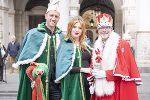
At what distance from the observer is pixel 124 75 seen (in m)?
5.37

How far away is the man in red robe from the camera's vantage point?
5430 millimetres

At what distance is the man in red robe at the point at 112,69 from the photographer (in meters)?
5.43

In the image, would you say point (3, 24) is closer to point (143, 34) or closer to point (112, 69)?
point (143, 34)

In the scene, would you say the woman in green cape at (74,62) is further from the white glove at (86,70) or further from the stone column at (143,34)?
the stone column at (143,34)

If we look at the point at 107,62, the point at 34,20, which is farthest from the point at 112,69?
the point at 34,20

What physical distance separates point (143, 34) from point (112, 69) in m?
15.1

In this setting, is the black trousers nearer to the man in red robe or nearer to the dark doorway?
the man in red robe

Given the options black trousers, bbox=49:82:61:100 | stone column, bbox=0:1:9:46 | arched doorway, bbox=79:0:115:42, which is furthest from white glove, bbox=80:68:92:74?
arched doorway, bbox=79:0:115:42

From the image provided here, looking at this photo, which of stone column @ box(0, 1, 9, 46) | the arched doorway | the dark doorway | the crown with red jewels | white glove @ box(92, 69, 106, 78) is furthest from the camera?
the arched doorway

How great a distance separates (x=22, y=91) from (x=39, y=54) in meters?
0.49

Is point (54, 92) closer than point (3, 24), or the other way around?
point (54, 92)

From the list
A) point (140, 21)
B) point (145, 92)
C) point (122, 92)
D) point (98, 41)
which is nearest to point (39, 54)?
point (98, 41)

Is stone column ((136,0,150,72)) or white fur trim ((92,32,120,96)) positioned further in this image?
stone column ((136,0,150,72))

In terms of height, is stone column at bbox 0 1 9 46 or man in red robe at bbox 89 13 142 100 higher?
stone column at bbox 0 1 9 46
